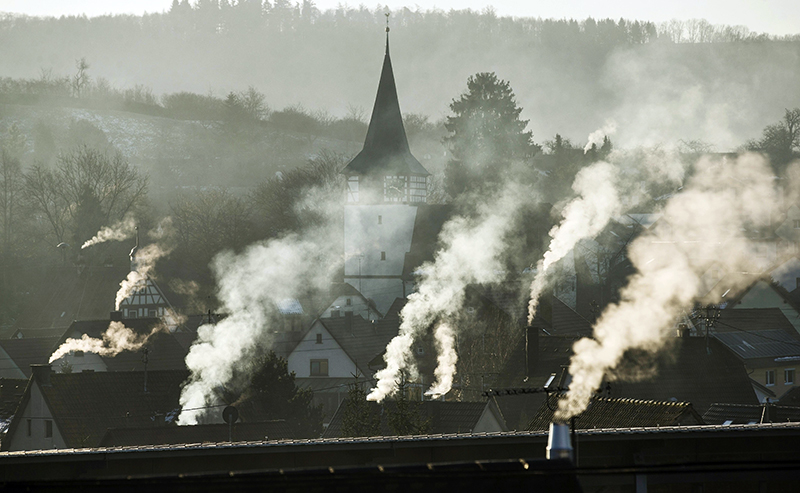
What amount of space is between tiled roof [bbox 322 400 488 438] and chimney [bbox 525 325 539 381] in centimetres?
493

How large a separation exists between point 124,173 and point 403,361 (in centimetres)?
6043

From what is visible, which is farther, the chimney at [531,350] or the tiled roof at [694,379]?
the chimney at [531,350]

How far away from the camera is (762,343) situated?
4094 centimetres

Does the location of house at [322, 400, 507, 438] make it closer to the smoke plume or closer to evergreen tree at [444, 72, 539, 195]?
evergreen tree at [444, 72, 539, 195]

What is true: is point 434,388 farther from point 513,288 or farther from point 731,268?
point 731,268

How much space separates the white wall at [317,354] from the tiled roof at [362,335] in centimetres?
35

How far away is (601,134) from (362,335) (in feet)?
146

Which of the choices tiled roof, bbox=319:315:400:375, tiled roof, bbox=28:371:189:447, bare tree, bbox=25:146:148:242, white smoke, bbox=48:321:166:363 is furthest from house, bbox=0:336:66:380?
bare tree, bbox=25:146:148:242

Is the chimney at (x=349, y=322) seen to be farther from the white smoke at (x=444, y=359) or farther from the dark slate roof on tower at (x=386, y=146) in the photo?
the dark slate roof on tower at (x=386, y=146)

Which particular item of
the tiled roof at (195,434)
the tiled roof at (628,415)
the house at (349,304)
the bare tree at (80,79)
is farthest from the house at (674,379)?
the bare tree at (80,79)

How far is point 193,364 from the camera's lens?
140ft

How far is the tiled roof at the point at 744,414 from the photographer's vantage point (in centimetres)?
2559

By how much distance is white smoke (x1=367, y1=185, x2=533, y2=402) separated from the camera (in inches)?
1545

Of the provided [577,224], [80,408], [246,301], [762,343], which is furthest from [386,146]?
[80,408]
